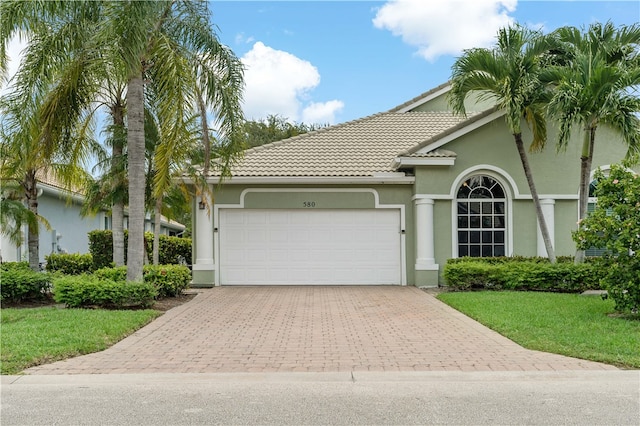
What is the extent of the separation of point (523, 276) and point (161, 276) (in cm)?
858

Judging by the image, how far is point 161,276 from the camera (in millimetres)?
11930

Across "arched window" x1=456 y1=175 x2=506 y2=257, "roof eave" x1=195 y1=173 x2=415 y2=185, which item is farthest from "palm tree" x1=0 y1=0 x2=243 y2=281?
"arched window" x1=456 y1=175 x2=506 y2=257

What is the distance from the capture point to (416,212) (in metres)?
14.9

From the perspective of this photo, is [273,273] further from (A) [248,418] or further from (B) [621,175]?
(A) [248,418]

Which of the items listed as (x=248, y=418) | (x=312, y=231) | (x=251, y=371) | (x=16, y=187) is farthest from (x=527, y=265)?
(x=16, y=187)

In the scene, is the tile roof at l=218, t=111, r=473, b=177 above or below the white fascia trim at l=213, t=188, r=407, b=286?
above

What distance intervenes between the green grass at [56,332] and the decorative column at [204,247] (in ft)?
15.9

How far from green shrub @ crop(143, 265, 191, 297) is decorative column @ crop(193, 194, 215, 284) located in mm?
2104

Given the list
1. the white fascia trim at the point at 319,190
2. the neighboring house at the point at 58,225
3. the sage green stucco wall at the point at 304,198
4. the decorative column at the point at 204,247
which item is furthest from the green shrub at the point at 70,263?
the sage green stucco wall at the point at 304,198

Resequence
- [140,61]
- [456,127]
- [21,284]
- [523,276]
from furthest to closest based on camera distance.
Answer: [456,127] < [523,276] < [21,284] < [140,61]

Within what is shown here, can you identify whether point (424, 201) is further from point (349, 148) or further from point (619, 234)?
point (619, 234)

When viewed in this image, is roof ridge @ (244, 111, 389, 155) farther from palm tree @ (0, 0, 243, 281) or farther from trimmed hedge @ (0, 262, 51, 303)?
trimmed hedge @ (0, 262, 51, 303)

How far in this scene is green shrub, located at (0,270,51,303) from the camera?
11203 millimetres

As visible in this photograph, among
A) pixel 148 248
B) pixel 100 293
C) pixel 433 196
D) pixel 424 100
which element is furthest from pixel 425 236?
pixel 148 248
